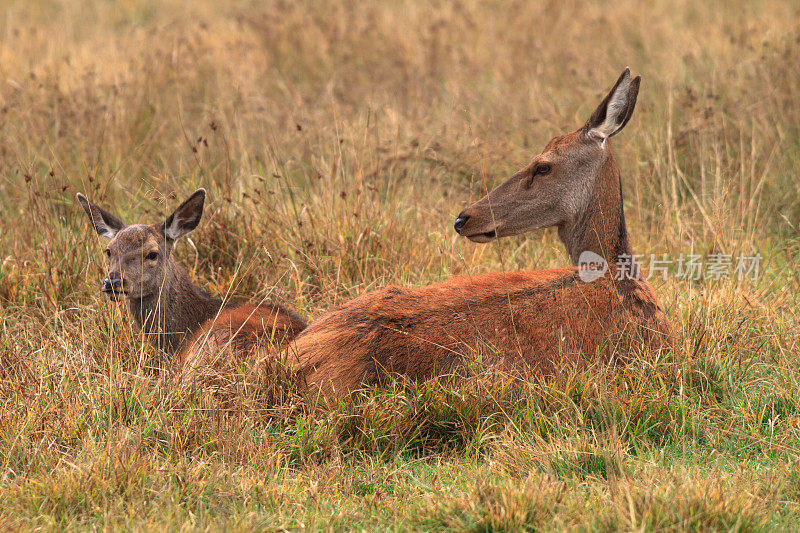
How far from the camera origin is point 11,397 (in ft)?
14.4

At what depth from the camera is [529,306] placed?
→ 14.6 ft

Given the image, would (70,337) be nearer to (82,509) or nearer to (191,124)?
(82,509)

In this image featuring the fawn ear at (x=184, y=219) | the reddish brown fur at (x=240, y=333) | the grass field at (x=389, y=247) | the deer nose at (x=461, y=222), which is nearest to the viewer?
the grass field at (x=389, y=247)

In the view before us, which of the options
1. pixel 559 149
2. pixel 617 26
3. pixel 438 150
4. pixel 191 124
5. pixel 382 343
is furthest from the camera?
pixel 617 26

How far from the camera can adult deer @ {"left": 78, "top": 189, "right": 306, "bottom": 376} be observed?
5.18 meters

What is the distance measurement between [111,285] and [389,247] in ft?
6.07

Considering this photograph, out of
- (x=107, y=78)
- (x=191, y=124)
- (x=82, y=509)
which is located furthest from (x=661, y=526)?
(x=107, y=78)

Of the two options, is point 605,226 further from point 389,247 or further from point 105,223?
point 105,223

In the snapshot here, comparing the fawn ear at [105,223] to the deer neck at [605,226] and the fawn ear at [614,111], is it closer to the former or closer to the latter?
the deer neck at [605,226]

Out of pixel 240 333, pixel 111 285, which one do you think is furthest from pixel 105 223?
pixel 240 333

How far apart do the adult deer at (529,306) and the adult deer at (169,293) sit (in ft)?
2.54

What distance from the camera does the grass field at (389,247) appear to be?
12.1 feet

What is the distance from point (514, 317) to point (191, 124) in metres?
5.71

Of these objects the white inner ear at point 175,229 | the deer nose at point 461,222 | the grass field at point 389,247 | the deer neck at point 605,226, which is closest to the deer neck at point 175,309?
the white inner ear at point 175,229
